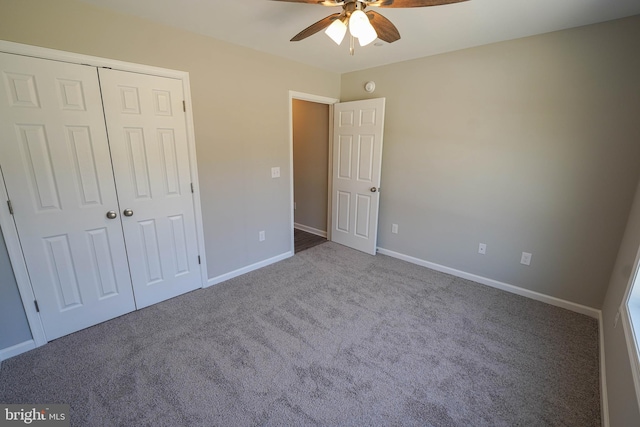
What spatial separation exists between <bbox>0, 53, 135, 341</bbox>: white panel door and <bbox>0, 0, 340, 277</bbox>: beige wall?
24 centimetres

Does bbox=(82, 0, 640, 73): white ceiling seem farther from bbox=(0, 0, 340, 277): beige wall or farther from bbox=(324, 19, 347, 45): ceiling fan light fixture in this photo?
bbox=(324, 19, 347, 45): ceiling fan light fixture

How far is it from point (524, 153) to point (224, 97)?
9.37 ft

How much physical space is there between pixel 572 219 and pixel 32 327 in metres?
4.34

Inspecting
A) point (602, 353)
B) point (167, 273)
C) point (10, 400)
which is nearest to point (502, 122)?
point (602, 353)

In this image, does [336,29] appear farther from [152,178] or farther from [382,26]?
[152,178]

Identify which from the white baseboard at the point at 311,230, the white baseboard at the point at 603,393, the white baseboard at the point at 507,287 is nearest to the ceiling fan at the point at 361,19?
the white baseboard at the point at 603,393

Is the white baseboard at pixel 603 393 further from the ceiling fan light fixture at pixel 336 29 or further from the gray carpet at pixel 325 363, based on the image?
the ceiling fan light fixture at pixel 336 29

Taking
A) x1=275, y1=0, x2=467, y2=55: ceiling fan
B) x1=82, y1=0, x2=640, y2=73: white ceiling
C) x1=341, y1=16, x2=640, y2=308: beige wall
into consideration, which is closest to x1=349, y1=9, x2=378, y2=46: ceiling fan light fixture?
x1=275, y1=0, x2=467, y2=55: ceiling fan

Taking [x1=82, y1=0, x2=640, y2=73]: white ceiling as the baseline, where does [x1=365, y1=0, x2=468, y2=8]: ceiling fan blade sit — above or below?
below

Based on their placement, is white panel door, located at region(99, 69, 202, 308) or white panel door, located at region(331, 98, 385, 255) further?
white panel door, located at region(331, 98, 385, 255)

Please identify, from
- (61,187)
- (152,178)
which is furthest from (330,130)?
(61,187)

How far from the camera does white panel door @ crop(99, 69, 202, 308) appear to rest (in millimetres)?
2111

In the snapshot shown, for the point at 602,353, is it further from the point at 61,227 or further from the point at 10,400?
the point at 61,227

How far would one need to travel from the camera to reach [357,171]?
12.0 ft
